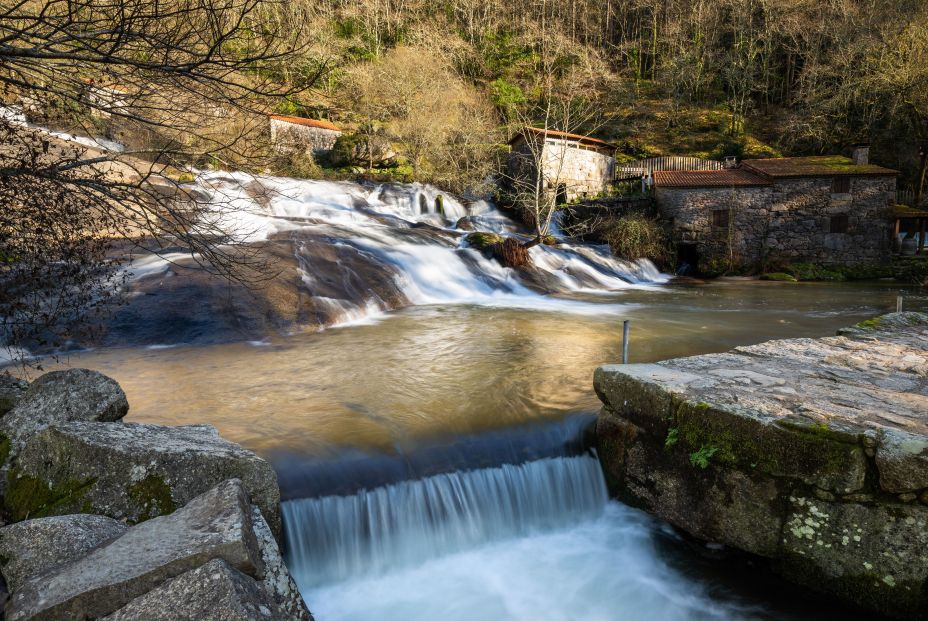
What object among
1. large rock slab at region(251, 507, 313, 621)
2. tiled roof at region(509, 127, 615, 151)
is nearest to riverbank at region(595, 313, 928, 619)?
large rock slab at region(251, 507, 313, 621)

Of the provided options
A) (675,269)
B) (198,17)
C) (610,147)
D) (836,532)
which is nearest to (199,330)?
(198,17)

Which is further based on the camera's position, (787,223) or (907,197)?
(907,197)

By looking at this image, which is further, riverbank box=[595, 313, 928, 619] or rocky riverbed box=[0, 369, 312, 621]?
riverbank box=[595, 313, 928, 619]

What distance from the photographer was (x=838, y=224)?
21.7 m

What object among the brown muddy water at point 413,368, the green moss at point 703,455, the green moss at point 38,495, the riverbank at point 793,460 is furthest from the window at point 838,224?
the green moss at point 38,495

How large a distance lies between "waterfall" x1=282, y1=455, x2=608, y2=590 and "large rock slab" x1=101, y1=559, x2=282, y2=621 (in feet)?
6.16

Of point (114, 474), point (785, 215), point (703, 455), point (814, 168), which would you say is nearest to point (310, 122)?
point (785, 215)

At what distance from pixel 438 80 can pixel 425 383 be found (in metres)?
29.4

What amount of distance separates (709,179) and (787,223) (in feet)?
12.2

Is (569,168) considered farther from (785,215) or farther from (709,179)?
(785,215)

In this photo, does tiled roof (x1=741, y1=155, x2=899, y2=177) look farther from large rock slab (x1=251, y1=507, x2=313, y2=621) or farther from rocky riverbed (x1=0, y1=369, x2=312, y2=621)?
large rock slab (x1=251, y1=507, x2=313, y2=621)

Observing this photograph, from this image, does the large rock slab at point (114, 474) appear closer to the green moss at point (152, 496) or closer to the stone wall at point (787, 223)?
the green moss at point (152, 496)

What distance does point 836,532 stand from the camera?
3.34m

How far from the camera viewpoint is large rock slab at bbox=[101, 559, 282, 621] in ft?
6.70
